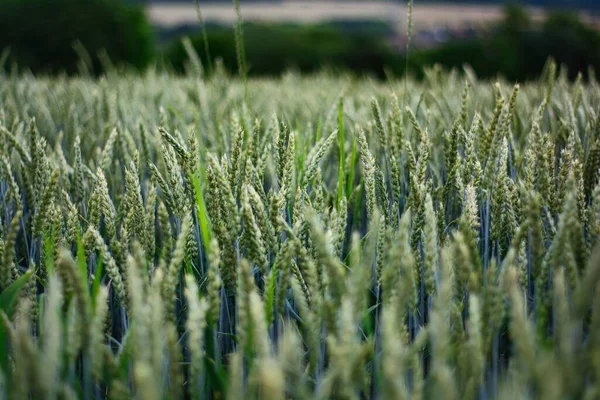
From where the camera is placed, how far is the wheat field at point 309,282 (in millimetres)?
641

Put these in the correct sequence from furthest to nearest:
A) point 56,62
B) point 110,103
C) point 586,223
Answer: point 56,62 → point 110,103 → point 586,223

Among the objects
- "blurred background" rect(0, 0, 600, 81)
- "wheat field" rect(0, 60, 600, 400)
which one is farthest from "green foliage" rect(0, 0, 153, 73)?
"wheat field" rect(0, 60, 600, 400)

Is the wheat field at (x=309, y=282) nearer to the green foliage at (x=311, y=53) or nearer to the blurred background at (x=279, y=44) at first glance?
the blurred background at (x=279, y=44)

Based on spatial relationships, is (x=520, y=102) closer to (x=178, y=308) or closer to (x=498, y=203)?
(x=498, y=203)

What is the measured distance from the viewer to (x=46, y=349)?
617mm

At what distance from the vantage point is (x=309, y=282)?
84 cm

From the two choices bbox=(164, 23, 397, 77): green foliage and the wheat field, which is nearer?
the wheat field

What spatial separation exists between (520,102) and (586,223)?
1.11 meters

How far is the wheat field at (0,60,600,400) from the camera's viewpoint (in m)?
0.64

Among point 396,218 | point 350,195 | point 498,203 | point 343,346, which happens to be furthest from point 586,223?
point 343,346

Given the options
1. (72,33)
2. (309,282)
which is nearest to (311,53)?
(72,33)

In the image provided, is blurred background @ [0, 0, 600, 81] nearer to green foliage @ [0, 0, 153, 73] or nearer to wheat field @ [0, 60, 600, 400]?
green foliage @ [0, 0, 153, 73]

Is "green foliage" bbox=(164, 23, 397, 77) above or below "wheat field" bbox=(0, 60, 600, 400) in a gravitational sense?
below

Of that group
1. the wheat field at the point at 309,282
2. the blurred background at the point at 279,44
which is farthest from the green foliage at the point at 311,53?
the wheat field at the point at 309,282
